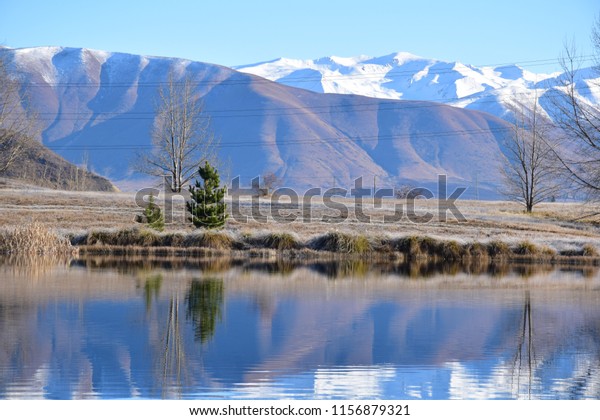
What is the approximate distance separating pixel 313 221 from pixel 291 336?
27.5m

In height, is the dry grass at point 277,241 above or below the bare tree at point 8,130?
below

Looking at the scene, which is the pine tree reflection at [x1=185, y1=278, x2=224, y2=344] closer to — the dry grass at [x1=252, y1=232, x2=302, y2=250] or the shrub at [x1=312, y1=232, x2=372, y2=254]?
the dry grass at [x1=252, y1=232, x2=302, y2=250]

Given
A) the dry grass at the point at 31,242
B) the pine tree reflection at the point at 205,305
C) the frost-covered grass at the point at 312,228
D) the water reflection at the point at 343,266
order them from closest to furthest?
the pine tree reflection at the point at 205,305 → the water reflection at the point at 343,266 → the dry grass at the point at 31,242 → the frost-covered grass at the point at 312,228

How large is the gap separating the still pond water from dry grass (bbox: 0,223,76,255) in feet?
16.9

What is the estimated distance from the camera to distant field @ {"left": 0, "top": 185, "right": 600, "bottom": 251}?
36.3 m

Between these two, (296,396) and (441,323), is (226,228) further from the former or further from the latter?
(296,396)

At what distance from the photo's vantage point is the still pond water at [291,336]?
11.8 m

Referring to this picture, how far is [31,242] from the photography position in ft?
99.2

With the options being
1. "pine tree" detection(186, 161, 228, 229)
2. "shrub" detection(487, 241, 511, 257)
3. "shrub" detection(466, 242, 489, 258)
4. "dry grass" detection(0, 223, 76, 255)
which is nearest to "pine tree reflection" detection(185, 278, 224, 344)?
"dry grass" detection(0, 223, 76, 255)

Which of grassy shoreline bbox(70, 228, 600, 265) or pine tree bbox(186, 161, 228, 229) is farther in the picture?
pine tree bbox(186, 161, 228, 229)

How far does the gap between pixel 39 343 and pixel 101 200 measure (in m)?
37.6

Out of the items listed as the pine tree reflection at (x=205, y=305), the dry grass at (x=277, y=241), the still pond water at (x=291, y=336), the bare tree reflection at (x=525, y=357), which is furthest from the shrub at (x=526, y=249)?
the bare tree reflection at (x=525, y=357)

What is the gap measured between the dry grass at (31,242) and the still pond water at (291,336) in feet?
16.9

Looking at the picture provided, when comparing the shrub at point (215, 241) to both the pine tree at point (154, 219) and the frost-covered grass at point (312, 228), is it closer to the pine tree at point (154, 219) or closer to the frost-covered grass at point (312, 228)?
the frost-covered grass at point (312, 228)
